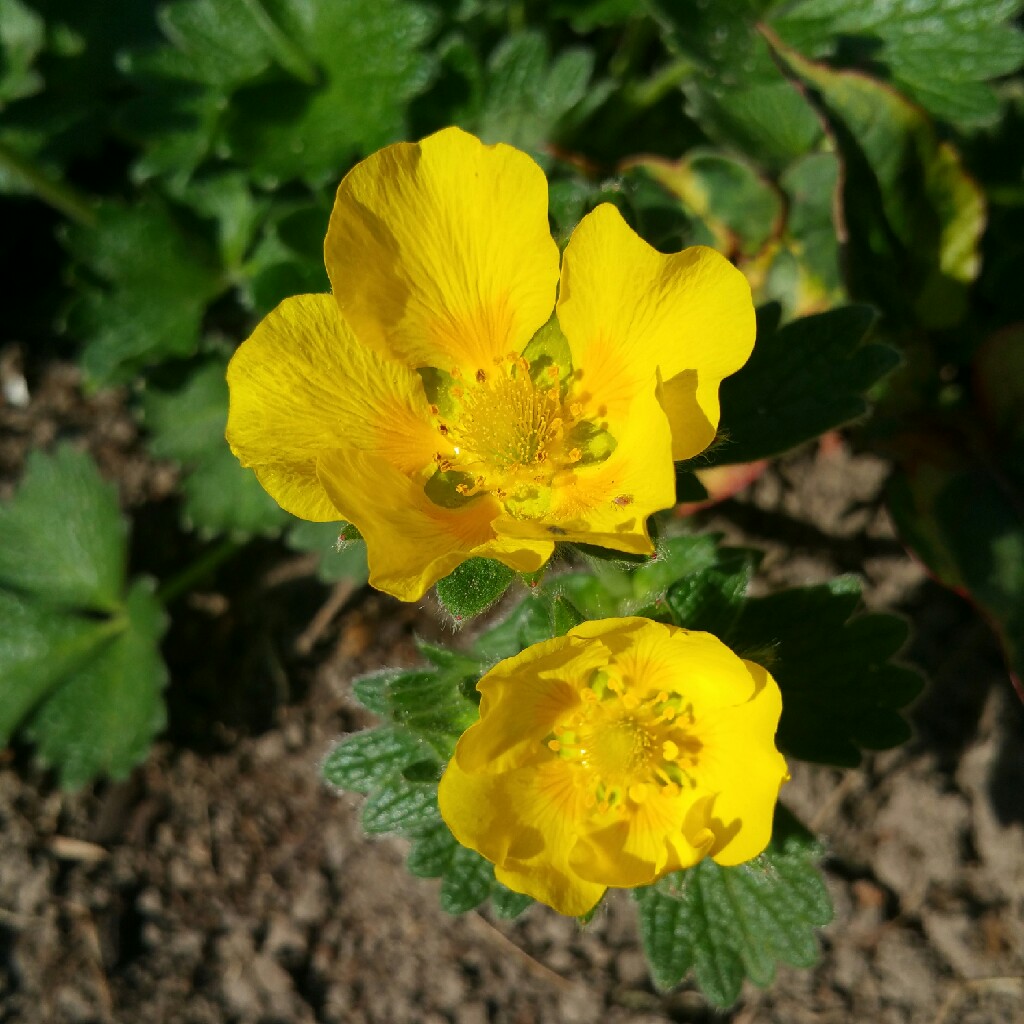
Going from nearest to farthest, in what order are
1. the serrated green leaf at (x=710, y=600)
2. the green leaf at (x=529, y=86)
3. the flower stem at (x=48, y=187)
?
1. the serrated green leaf at (x=710, y=600)
2. the green leaf at (x=529, y=86)
3. the flower stem at (x=48, y=187)

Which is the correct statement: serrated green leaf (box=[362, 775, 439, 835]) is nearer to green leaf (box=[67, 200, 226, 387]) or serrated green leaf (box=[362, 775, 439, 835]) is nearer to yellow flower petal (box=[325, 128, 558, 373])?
yellow flower petal (box=[325, 128, 558, 373])

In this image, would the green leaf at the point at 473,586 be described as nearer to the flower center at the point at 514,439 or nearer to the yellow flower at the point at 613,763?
the yellow flower at the point at 613,763

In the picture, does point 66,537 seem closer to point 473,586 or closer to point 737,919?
point 473,586

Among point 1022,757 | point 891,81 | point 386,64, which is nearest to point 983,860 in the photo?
point 1022,757

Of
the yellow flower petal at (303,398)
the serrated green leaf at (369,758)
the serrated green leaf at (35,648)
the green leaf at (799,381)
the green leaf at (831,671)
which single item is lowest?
the serrated green leaf at (35,648)

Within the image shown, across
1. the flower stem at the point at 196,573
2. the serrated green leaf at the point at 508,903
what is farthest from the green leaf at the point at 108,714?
the serrated green leaf at the point at 508,903

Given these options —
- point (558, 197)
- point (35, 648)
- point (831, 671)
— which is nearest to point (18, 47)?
point (35, 648)

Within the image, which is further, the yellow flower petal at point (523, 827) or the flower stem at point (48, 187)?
the flower stem at point (48, 187)

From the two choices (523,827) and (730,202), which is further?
(730,202)
